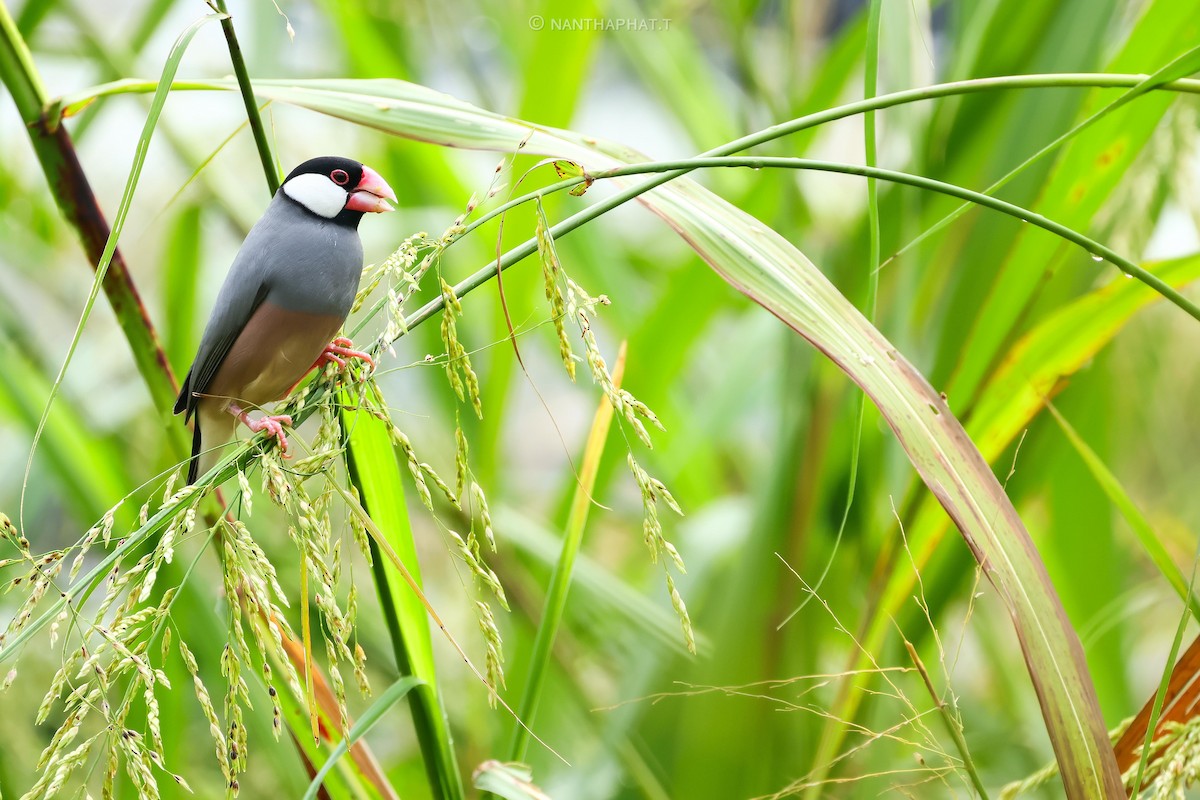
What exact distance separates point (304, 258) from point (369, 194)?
10cm

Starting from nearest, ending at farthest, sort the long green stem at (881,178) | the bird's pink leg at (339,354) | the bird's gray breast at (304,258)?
1. the long green stem at (881,178)
2. the bird's pink leg at (339,354)
3. the bird's gray breast at (304,258)

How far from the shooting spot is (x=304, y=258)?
2.75 ft

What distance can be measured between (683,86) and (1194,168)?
83cm

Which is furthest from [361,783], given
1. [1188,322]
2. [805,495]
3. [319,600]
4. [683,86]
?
[1188,322]

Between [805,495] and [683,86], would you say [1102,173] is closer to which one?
[805,495]

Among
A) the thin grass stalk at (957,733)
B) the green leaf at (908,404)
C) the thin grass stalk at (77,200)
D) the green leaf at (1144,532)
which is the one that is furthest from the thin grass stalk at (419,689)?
the green leaf at (1144,532)

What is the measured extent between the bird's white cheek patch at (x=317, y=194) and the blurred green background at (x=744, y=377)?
0.04 meters

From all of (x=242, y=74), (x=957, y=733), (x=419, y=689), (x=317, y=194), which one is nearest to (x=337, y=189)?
(x=317, y=194)

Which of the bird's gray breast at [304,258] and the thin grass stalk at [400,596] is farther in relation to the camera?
the bird's gray breast at [304,258]

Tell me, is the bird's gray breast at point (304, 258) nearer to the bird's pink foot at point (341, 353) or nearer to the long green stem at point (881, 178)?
the bird's pink foot at point (341, 353)

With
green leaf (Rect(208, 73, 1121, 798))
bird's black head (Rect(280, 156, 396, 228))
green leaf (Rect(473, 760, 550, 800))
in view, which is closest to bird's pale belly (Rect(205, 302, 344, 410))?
bird's black head (Rect(280, 156, 396, 228))

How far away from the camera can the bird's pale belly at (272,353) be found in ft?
2.68

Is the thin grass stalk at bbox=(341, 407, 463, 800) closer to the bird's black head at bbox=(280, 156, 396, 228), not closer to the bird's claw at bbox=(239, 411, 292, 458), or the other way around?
the bird's claw at bbox=(239, 411, 292, 458)

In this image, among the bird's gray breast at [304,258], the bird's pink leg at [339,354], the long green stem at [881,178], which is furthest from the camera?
the bird's gray breast at [304,258]
